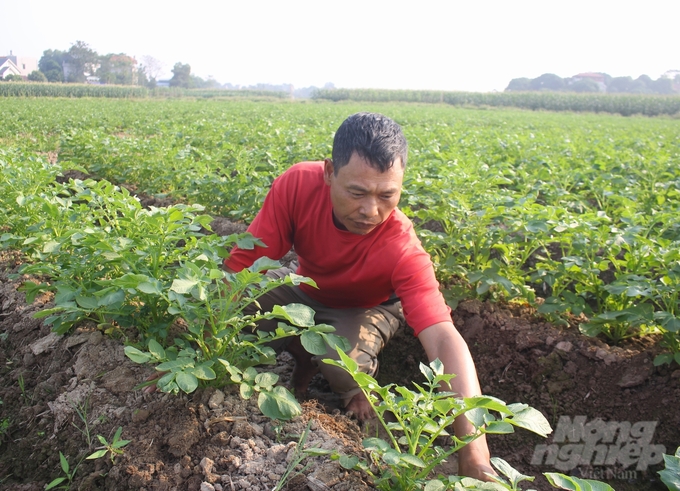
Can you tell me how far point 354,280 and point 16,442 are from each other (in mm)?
1482

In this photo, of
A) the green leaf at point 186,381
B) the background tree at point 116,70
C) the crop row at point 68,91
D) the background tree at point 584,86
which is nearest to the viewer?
the green leaf at point 186,381

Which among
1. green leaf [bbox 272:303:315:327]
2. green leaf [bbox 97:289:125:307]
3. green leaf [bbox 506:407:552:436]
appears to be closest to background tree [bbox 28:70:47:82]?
green leaf [bbox 97:289:125:307]

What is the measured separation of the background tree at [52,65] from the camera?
134 ft

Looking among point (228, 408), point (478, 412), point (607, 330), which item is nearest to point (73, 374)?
point (228, 408)

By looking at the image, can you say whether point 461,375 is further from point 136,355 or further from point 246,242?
point 136,355

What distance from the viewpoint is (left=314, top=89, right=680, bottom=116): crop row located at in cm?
4128

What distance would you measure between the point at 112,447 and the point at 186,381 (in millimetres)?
469

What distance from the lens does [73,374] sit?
218 cm

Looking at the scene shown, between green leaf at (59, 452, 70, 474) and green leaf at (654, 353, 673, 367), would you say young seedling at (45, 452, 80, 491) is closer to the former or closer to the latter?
green leaf at (59, 452, 70, 474)

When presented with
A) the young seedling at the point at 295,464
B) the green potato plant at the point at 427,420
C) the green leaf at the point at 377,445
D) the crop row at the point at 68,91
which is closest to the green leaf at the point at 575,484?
the green potato plant at the point at 427,420

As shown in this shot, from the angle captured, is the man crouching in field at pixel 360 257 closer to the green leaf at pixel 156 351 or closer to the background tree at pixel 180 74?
the green leaf at pixel 156 351

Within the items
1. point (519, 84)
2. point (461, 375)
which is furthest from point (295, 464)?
point (519, 84)

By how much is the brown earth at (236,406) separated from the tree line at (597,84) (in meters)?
91.1

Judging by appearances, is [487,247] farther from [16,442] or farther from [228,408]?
[16,442]
